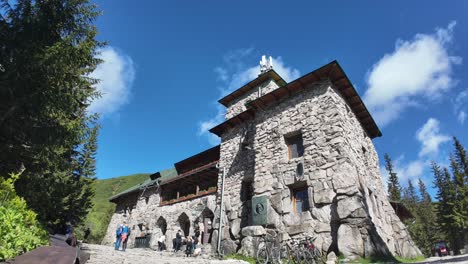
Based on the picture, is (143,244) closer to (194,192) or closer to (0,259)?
(194,192)

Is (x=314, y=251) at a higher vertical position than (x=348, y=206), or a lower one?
lower

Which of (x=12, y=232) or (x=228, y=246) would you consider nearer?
(x=12, y=232)

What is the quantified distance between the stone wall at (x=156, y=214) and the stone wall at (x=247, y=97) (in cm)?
680

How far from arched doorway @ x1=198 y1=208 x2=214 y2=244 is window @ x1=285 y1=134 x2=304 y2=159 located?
6379mm

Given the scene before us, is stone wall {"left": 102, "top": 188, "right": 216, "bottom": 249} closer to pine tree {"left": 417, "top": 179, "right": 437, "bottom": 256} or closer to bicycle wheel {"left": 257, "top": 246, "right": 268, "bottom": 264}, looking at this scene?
bicycle wheel {"left": 257, "top": 246, "right": 268, "bottom": 264}

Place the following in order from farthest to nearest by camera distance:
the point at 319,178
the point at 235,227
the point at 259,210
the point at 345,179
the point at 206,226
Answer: the point at 206,226, the point at 235,227, the point at 259,210, the point at 319,178, the point at 345,179

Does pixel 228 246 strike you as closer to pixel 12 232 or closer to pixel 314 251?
pixel 314 251

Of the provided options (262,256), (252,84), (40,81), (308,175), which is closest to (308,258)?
(262,256)

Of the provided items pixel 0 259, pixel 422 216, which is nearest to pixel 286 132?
pixel 0 259

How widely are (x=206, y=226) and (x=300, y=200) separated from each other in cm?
720

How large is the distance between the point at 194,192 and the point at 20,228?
54.5 feet

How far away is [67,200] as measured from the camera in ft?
64.7

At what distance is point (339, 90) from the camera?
1420 centimetres

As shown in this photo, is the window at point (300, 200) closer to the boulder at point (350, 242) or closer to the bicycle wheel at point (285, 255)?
the bicycle wheel at point (285, 255)
